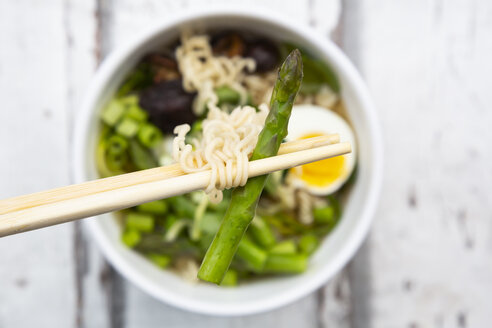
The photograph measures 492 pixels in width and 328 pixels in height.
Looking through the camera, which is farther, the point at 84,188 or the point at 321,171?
the point at 321,171

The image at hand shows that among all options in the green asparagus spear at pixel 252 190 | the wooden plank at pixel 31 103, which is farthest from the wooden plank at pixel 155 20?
the green asparagus spear at pixel 252 190

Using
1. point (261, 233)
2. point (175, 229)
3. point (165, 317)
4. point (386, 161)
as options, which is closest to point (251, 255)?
point (261, 233)

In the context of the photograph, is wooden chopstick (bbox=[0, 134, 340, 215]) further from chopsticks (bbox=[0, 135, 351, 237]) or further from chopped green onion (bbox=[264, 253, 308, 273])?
chopped green onion (bbox=[264, 253, 308, 273])

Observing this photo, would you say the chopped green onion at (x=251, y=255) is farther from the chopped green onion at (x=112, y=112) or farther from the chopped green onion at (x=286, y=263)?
the chopped green onion at (x=112, y=112)

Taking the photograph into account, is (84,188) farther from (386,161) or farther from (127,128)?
(386,161)

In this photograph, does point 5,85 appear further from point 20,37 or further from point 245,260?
point 245,260
